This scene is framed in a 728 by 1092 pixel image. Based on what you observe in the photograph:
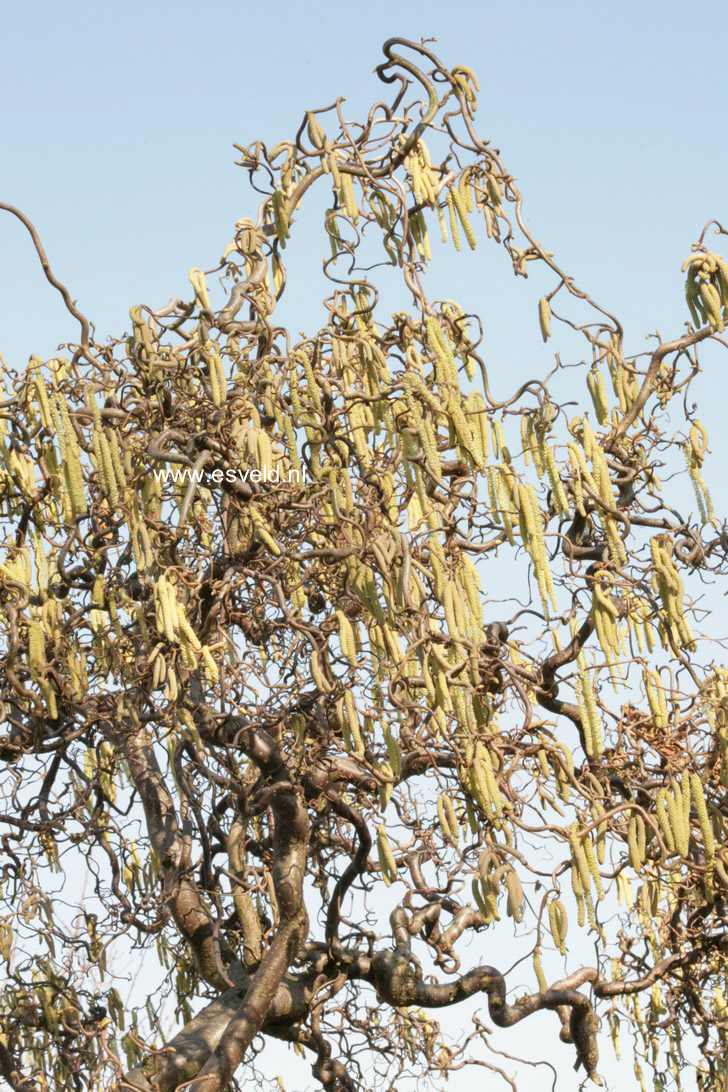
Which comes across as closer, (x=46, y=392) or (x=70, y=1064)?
(x=46, y=392)

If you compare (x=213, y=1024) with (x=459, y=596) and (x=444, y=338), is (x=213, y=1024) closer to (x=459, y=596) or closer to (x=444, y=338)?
(x=459, y=596)

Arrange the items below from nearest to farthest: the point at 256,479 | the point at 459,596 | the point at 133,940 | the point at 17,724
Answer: the point at 459,596 → the point at 256,479 → the point at 17,724 → the point at 133,940

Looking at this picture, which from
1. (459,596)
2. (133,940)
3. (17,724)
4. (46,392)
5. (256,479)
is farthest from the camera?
(133,940)

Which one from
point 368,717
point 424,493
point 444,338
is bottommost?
point 368,717

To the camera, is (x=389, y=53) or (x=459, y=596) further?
(x=389, y=53)

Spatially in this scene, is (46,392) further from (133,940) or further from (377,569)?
(133,940)

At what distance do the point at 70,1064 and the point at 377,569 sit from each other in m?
2.58

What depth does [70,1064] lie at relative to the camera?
19.7ft

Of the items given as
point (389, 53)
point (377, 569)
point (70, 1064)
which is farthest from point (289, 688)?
point (389, 53)

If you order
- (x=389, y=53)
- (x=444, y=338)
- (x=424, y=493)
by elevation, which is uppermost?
(x=389, y=53)

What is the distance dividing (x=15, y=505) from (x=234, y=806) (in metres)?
1.53

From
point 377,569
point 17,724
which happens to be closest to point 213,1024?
point 17,724

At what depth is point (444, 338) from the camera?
515 centimetres

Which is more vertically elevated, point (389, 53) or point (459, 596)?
point (389, 53)
